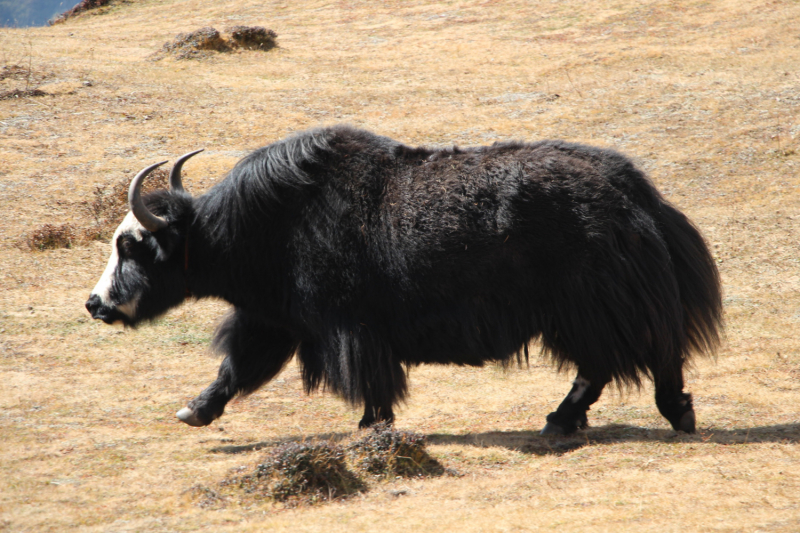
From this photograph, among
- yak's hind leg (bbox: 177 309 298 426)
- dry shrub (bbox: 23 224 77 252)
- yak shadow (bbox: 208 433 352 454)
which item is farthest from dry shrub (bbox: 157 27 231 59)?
yak shadow (bbox: 208 433 352 454)

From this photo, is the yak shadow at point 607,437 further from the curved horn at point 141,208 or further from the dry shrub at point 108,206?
the dry shrub at point 108,206

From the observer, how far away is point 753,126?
1186cm

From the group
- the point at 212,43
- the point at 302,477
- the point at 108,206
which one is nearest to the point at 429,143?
the point at 108,206

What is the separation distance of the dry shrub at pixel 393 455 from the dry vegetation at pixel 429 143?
126 mm

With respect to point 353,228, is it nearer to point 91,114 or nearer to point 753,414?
point 753,414

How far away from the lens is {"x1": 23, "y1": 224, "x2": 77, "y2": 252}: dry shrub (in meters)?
8.67

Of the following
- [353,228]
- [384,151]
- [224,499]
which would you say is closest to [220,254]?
[353,228]

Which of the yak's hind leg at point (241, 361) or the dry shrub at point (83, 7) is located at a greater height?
the dry shrub at point (83, 7)

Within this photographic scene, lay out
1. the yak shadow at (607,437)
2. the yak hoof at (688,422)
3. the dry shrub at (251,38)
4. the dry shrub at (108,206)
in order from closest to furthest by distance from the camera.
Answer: the yak shadow at (607,437), the yak hoof at (688,422), the dry shrub at (108,206), the dry shrub at (251,38)

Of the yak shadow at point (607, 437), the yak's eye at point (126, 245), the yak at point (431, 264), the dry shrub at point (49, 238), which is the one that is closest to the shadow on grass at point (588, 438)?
the yak shadow at point (607, 437)

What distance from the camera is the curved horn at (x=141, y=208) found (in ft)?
15.8

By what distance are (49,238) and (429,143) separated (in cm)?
588

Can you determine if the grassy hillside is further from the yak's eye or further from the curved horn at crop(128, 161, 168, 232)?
the curved horn at crop(128, 161, 168, 232)

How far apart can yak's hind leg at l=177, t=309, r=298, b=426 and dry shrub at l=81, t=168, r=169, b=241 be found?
435 centimetres
